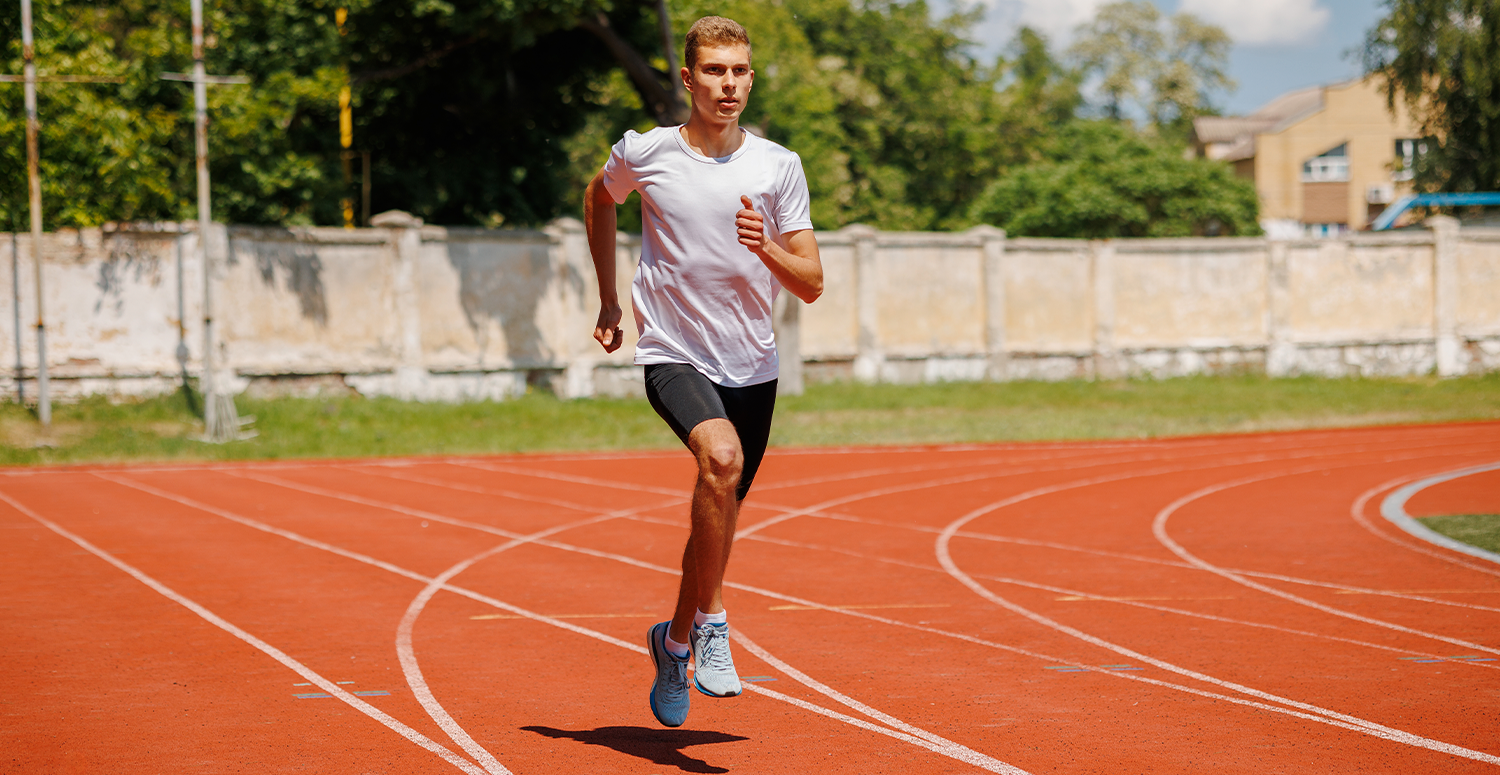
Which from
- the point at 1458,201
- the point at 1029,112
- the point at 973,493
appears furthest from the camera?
the point at 1029,112

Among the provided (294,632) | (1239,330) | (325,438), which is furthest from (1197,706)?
(1239,330)

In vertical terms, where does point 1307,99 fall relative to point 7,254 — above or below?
above

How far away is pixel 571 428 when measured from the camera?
19.1 m

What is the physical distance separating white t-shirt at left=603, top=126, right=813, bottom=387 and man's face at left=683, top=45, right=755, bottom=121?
0.53ft

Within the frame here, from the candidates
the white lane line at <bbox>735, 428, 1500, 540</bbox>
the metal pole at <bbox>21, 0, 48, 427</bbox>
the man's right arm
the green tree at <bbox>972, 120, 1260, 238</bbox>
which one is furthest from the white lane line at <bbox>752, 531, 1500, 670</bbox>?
the green tree at <bbox>972, 120, 1260, 238</bbox>

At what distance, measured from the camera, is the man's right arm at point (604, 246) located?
4.57 metres

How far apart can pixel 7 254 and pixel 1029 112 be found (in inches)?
1441

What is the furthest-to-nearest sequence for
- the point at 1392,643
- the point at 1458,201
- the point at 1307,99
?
1. the point at 1307,99
2. the point at 1458,201
3. the point at 1392,643

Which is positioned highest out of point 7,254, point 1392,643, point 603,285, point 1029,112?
point 1029,112

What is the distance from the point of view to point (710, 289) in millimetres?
4340

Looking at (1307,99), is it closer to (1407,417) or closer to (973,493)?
(1407,417)

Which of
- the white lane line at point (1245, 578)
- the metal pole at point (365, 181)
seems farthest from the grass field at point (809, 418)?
the metal pole at point (365, 181)

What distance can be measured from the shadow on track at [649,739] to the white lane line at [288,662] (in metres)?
0.40

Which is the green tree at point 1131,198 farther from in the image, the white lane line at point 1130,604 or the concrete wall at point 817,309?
the white lane line at point 1130,604
